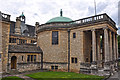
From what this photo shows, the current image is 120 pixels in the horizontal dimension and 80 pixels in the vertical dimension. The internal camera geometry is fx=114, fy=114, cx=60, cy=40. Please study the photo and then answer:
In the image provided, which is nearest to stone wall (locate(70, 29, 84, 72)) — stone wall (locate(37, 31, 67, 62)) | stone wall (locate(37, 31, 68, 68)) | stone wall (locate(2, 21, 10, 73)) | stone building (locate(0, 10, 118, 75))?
stone building (locate(0, 10, 118, 75))

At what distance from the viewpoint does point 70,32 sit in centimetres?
2486

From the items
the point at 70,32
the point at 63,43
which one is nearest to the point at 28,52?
the point at 63,43

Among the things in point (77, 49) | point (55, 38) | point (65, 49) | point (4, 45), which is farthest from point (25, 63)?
point (77, 49)

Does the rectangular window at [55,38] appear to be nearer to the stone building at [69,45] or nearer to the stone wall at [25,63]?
the stone building at [69,45]

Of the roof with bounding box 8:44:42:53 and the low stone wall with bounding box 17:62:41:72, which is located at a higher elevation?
the roof with bounding box 8:44:42:53

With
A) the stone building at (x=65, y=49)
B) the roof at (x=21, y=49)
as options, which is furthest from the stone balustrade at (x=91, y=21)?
the roof at (x=21, y=49)

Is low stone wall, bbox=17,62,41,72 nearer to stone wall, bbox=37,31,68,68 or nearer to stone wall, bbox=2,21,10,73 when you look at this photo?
stone wall, bbox=37,31,68,68

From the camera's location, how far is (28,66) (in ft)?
77.5

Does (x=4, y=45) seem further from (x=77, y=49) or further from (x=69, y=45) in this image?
(x=77, y=49)

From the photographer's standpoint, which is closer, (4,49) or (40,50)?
(4,49)

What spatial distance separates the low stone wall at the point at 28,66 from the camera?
72.4ft

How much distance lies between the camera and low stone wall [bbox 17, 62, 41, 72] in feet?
72.4

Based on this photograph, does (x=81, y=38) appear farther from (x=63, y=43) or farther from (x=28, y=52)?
(x=28, y=52)

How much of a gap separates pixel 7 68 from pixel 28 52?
207 inches
